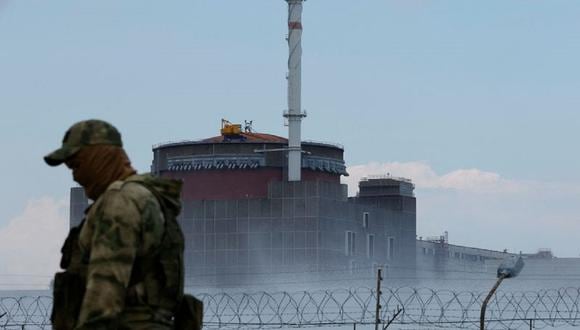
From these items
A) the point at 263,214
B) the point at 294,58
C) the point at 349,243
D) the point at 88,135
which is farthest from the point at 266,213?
the point at 88,135

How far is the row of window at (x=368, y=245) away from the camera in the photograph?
472 feet

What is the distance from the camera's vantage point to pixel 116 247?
5559 mm

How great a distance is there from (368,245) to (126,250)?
141394 mm

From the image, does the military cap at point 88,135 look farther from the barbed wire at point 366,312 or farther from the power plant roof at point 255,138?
the power plant roof at point 255,138

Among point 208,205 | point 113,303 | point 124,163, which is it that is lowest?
point 113,303

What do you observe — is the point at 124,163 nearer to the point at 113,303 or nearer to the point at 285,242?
the point at 113,303

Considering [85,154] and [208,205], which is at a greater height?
[208,205]

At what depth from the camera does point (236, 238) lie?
14212cm

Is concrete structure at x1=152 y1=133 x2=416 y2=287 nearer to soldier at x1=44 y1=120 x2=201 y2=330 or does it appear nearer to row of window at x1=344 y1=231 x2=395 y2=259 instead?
row of window at x1=344 y1=231 x2=395 y2=259

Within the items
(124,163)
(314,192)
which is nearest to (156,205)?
(124,163)

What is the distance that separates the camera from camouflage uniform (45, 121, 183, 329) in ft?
18.2

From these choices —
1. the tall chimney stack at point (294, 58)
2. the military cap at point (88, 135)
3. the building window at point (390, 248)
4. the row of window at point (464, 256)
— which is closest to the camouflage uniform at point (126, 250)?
the military cap at point (88, 135)

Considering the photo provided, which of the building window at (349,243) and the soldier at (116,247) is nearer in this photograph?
the soldier at (116,247)

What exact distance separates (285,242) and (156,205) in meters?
135
